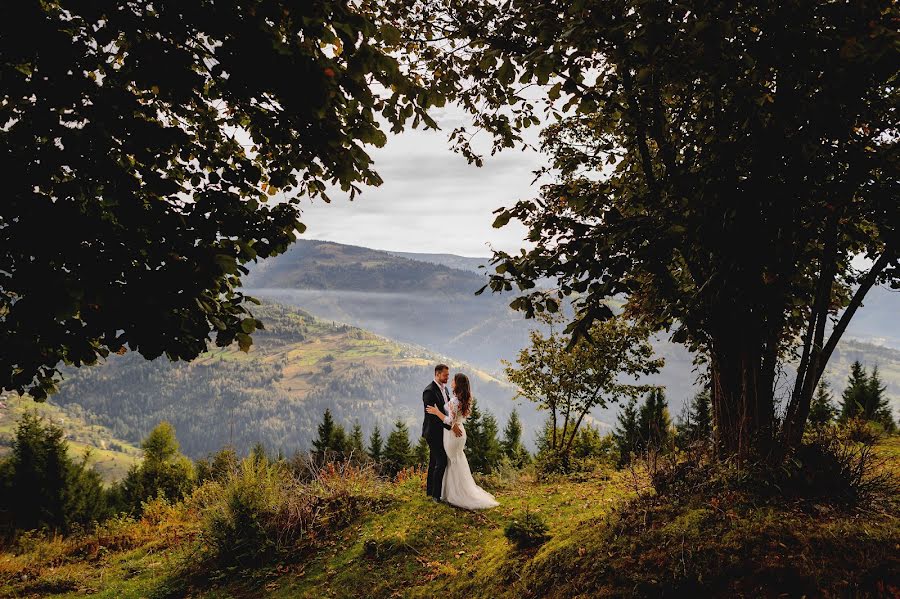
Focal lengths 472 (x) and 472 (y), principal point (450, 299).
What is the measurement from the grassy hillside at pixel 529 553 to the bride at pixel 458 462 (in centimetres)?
32

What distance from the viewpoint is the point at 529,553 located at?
5316 mm

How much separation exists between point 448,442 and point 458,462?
1.37 feet

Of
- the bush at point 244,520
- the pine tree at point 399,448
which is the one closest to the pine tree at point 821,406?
the bush at point 244,520

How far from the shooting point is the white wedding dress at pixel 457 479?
29.1ft

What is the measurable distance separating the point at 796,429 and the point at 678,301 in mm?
1699

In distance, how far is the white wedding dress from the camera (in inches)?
349

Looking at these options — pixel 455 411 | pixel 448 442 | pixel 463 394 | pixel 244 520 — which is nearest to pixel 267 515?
pixel 244 520

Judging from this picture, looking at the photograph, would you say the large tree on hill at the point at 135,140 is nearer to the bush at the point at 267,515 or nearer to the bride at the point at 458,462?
the bush at the point at 267,515

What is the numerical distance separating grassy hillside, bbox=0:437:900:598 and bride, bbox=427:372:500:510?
32 cm

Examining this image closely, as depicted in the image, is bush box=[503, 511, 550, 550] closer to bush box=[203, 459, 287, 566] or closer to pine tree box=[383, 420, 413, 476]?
bush box=[203, 459, 287, 566]

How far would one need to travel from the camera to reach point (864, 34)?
9.49 ft

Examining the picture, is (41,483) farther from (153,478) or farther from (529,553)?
(529,553)

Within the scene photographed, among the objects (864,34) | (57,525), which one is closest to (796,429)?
(864,34)

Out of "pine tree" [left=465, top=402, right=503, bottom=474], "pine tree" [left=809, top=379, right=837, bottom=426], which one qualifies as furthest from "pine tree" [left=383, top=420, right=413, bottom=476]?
"pine tree" [left=809, top=379, right=837, bottom=426]
